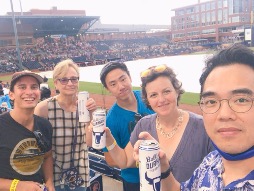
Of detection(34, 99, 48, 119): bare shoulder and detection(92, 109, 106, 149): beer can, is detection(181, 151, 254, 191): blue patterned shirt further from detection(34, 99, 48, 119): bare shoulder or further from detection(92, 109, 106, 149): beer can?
detection(34, 99, 48, 119): bare shoulder

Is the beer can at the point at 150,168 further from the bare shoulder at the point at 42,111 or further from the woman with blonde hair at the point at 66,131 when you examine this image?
the bare shoulder at the point at 42,111

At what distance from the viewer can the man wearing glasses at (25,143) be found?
2.55 metres

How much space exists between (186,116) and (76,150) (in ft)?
4.75

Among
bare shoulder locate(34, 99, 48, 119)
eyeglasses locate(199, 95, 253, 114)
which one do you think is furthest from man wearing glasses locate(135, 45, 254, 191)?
bare shoulder locate(34, 99, 48, 119)

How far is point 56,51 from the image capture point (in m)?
49.9

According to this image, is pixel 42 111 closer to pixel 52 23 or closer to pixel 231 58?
pixel 231 58

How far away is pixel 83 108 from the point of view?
2900 mm

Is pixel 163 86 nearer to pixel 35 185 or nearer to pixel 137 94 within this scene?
pixel 137 94

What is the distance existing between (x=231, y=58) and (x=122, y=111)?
5.90 ft

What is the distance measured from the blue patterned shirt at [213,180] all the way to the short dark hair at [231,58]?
17.4 inches

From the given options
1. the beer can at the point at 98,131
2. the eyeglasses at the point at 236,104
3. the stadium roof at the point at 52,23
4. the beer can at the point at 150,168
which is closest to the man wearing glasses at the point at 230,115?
the eyeglasses at the point at 236,104

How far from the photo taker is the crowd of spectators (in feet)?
126

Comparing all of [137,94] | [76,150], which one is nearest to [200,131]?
[137,94]

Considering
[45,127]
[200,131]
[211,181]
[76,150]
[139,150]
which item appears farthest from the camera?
[76,150]
